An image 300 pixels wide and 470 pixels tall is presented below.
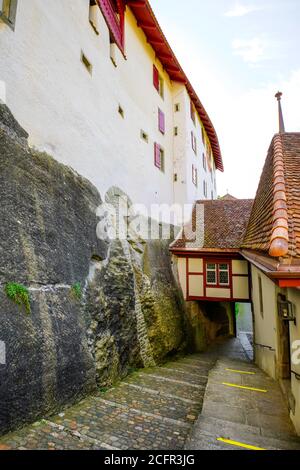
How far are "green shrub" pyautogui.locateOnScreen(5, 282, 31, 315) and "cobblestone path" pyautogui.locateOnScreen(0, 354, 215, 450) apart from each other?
181cm

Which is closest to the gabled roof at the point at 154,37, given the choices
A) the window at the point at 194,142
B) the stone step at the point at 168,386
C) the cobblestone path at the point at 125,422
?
the window at the point at 194,142

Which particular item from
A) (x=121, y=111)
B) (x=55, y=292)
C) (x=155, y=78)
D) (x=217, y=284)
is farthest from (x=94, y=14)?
(x=217, y=284)

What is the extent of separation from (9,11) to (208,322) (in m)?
16.2

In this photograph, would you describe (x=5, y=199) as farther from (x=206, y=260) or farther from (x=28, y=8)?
(x=206, y=260)

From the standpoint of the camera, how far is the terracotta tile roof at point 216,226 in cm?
1285

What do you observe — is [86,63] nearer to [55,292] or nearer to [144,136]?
[144,136]

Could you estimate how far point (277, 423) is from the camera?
448 cm

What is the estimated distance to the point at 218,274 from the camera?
12.6m

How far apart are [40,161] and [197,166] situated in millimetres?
14871

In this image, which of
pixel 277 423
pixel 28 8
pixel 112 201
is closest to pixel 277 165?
pixel 112 201

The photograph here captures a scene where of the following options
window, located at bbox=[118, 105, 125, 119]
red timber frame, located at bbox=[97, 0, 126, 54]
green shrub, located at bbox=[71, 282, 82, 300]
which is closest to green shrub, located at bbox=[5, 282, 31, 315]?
green shrub, located at bbox=[71, 282, 82, 300]

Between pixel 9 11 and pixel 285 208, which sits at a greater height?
pixel 9 11
